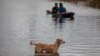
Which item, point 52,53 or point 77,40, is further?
point 77,40

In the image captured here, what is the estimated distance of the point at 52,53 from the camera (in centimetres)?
936

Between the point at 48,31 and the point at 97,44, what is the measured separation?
3.73 m

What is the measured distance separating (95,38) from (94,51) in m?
2.82

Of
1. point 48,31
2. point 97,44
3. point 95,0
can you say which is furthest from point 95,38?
point 95,0

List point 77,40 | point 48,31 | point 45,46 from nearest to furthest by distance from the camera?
point 45,46 < point 77,40 < point 48,31

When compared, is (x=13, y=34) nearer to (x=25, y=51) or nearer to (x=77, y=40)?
(x=77, y=40)

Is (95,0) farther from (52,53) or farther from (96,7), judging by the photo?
(52,53)

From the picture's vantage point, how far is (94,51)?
1031 cm

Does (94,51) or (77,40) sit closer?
(94,51)

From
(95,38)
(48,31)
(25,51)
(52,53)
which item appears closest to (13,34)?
(48,31)

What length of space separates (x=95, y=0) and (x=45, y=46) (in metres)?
23.0

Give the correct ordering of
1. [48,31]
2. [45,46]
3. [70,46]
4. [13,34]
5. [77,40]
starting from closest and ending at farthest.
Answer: [45,46] → [70,46] → [77,40] → [13,34] → [48,31]

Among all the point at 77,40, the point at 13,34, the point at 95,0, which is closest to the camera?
the point at 77,40

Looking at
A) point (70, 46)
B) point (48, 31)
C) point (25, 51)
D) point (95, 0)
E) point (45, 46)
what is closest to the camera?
point (45, 46)
